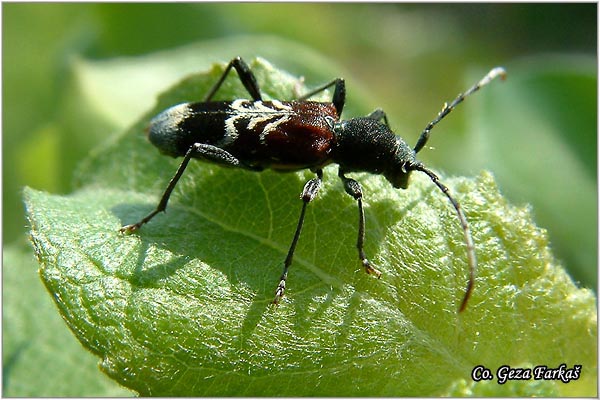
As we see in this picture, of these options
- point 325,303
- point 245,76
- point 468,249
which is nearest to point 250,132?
point 245,76

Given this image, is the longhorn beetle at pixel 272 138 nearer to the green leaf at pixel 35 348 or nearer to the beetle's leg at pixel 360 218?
the beetle's leg at pixel 360 218

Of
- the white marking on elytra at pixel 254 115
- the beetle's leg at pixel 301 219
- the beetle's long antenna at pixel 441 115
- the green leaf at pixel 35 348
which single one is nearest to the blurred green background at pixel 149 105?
the green leaf at pixel 35 348

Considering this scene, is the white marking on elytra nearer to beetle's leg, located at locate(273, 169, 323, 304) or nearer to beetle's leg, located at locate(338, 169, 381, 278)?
beetle's leg, located at locate(273, 169, 323, 304)

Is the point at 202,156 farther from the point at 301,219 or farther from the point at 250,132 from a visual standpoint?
the point at 301,219

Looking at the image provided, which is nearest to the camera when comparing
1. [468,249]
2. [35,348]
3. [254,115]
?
[468,249]

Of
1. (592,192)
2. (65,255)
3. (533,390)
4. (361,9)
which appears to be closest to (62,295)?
(65,255)

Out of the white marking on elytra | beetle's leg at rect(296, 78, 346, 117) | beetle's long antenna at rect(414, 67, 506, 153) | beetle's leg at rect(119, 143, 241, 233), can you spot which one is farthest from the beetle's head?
beetle's leg at rect(119, 143, 241, 233)
